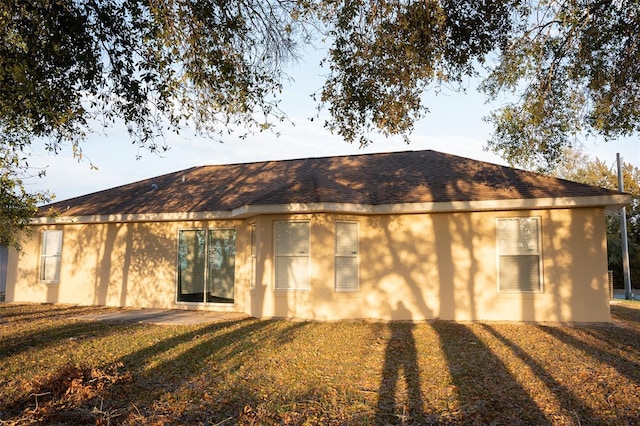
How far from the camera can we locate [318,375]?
666cm

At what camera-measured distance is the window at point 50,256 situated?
15312 mm

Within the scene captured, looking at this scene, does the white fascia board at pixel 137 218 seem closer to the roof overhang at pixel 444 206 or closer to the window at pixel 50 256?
the window at pixel 50 256

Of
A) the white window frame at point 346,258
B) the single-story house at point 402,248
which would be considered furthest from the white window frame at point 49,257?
the white window frame at point 346,258

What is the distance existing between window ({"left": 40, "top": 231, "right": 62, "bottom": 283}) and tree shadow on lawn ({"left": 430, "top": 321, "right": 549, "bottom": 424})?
1203 cm

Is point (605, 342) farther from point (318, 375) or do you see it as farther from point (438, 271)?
point (318, 375)

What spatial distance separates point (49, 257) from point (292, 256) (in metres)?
8.49

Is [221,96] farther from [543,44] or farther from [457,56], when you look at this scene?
[543,44]

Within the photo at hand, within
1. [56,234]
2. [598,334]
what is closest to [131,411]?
[598,334]

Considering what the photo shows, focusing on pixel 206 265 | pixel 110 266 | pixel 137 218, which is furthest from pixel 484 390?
pixel 110 266

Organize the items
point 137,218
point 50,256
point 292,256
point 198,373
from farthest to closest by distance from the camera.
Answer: point 50,256
point 137,218
point 292,256
point 198,373

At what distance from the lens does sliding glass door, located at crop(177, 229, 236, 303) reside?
13.4 metres

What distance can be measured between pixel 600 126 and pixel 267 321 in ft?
24.9

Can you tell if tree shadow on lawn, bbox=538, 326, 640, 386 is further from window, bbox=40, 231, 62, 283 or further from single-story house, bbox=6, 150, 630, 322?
window, bbox=40, 231, 62, 283

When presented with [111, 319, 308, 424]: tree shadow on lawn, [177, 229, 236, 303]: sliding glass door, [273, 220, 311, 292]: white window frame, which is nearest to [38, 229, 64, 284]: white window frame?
[177, 229, 236, 303]: sliding glass door
